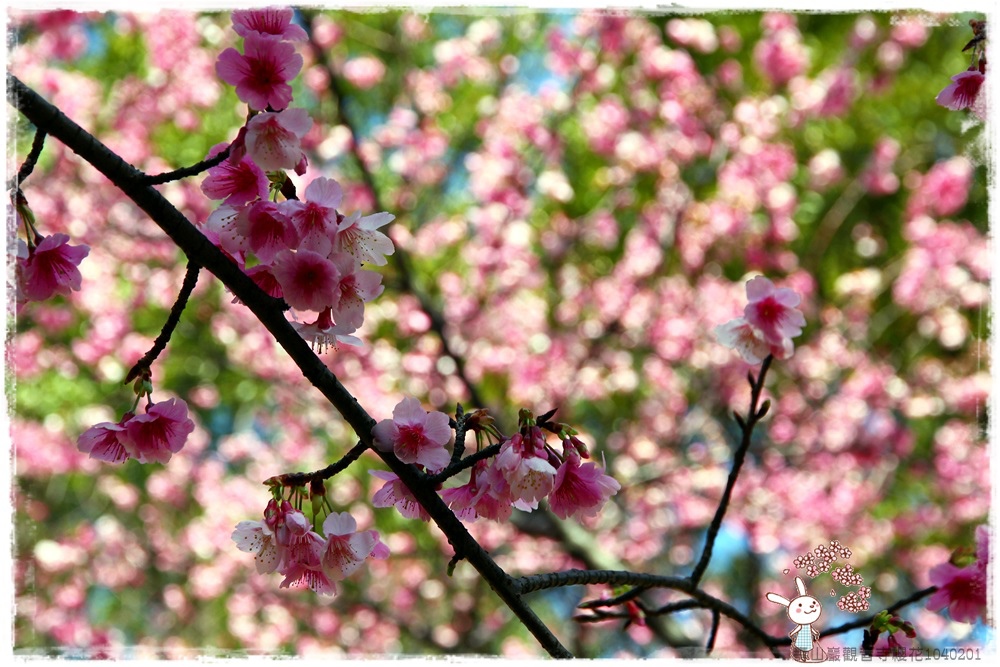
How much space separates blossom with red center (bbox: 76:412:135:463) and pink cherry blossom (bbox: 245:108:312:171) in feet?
1.42

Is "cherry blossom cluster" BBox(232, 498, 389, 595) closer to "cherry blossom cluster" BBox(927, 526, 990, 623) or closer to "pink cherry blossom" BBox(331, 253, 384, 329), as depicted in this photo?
"pink cherry blossom" BBox(331, 253, 384, 329)

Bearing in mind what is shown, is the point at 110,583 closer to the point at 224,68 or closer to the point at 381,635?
the point at 381,635

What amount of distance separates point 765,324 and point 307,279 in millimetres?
832

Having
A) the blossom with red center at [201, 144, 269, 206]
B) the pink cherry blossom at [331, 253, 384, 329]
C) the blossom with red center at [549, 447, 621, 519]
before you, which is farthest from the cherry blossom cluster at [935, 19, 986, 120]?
the blossom with red center at [201, 144, 269, 206]

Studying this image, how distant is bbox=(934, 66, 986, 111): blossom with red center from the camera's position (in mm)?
1173

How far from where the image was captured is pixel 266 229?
966 mm

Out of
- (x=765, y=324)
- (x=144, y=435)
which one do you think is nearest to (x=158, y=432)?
(x=144, y=435)

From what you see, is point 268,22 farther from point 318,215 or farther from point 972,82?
point 972,82

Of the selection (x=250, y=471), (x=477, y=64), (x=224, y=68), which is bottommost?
(x=224, y=68)

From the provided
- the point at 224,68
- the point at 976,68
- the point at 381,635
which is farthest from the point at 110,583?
the point at 976,68

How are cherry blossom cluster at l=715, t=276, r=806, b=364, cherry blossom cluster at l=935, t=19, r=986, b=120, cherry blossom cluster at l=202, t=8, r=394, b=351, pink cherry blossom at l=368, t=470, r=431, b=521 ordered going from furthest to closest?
cherry blossom cluster at l=715, t=276, r=806, b=364, cherry blossom cluster at l=935, t=19, r=986, b=120, pink cherry blossom at l=368, t=470, r=431, b=521, cherry blossom cluster at l=202, t=8, r=394, b=351

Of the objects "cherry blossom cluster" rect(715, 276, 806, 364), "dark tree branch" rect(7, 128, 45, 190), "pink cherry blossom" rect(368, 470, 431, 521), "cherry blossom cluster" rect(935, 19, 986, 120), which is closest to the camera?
"dark tree branch" rect(7, 128, 45, 190)

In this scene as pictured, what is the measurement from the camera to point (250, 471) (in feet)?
19.3

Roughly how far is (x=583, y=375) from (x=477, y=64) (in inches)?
88.0
